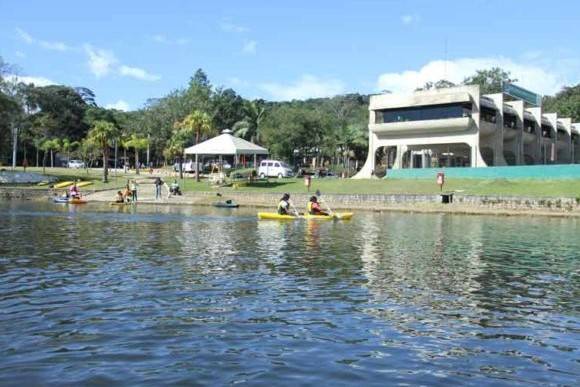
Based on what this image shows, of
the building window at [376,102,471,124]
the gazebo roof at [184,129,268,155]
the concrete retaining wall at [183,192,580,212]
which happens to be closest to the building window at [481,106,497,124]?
the building window at [376,102,471,124]

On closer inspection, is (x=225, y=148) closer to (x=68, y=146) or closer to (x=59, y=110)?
(x=68, y=146)

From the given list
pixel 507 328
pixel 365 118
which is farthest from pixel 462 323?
pixel 365 118

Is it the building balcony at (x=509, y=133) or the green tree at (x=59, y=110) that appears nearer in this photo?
the building balcony at (x=509, y=133)

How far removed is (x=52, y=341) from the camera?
10242 mm

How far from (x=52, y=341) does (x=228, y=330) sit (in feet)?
9.43

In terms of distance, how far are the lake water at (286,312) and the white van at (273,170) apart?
48.4m

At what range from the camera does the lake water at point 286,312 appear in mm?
8914

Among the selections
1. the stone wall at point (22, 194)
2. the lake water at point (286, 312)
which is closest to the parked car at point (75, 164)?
the stone wall at point (22, 194)

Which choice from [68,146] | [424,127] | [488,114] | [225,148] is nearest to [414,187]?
[424,127]

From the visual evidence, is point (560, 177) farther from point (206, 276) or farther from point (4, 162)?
point (4, 162)

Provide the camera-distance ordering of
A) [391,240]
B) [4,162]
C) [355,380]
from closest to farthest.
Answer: [355,380] → [391,240] → [4,162]

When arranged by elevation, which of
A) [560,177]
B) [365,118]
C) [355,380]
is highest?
[365,118]

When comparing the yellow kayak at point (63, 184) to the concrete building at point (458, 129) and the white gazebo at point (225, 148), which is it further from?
the concrete building at point (458, 129)

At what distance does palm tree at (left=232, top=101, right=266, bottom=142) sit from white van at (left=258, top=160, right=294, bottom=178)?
75.8 ft
